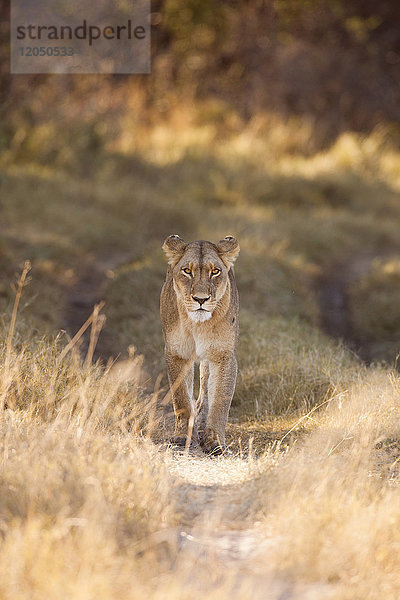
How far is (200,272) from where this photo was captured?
204 inches

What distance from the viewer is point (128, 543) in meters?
3.13

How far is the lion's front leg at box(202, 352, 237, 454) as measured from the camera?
5031 mm

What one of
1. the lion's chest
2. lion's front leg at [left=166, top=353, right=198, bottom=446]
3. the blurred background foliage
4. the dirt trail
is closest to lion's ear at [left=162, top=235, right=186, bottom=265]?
the lion's chest

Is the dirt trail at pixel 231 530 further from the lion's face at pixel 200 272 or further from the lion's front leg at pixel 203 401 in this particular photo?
the lion's front leg at pixel 203 401

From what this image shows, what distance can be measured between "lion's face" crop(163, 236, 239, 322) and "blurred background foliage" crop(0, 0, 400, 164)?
12.3 m

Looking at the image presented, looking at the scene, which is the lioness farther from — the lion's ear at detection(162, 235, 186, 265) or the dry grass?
the dry grass

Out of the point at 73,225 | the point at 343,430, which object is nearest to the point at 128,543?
the point at 343,430

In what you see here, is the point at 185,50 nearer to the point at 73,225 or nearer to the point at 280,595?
the point at 73,225

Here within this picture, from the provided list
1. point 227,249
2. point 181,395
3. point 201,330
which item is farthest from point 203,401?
point 227,249

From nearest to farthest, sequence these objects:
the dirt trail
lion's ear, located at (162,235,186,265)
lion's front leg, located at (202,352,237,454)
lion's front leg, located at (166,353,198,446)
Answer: the dirt trail
lion's front leg, located at (202,352,237,454)
lion's front leg, located at (166,353,198,446)
lion's ear, located at (162,235,186,265)

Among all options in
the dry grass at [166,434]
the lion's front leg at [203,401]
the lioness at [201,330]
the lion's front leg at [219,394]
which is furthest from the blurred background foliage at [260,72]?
the lion's front leg at [219,394]

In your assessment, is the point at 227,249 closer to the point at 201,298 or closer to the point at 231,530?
the point at 201,298

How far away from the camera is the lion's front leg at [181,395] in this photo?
5225mm

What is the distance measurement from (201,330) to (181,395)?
17.2 inches
